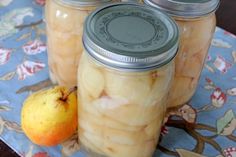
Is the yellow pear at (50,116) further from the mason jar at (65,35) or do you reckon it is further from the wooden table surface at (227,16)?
the wooden table surface at (227,16)

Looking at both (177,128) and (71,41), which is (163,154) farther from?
(71,41)

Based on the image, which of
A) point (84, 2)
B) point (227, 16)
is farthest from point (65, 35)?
point (227, 16)

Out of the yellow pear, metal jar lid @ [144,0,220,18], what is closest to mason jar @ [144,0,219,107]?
metal jar lid @ [144,0,220,18]

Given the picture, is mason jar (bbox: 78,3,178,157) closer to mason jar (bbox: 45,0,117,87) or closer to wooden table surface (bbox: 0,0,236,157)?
mason jar (bbox: 45,0,117,87)

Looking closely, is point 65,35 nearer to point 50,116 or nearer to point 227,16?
point 50,116

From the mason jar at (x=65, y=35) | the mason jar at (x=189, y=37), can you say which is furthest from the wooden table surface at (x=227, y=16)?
the mason jar at (x=65, y=35)

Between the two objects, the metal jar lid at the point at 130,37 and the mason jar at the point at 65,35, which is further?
the mason jar at the point at 65,35

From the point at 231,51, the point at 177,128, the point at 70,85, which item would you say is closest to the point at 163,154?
the point at 177,128
